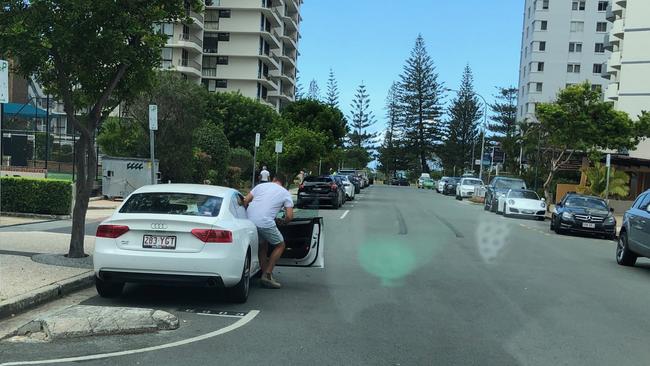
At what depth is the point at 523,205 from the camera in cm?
2708

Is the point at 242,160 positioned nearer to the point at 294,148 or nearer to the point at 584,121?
the point at 294,148

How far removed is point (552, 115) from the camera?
3103 centimetres

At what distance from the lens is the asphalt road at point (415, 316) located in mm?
5836

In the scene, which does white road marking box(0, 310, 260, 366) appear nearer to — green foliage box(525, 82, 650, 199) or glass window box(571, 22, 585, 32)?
green foliage box(525, 82, 650, 199)

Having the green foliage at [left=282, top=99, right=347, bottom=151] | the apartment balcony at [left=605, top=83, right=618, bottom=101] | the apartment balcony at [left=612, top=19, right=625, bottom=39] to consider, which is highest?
the apartment balcony at [left=612, top=19, right=625, bottom=39]

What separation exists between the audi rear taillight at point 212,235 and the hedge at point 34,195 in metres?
10.2

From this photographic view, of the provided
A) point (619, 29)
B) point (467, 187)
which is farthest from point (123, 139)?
point (619, 29)

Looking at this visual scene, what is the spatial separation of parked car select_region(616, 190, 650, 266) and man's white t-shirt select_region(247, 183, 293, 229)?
310 inches

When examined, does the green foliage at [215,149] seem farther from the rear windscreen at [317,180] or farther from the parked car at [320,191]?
the parked car at [320,191]

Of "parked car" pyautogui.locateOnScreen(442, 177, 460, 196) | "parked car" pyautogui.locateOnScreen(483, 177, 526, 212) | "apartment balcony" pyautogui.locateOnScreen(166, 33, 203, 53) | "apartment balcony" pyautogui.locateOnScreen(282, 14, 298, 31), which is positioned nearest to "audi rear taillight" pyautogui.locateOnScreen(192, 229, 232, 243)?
"parked car" pyautogui.locateOnScreen(483, 177, 526, 212)

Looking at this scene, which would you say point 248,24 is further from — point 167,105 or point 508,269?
point 508,269

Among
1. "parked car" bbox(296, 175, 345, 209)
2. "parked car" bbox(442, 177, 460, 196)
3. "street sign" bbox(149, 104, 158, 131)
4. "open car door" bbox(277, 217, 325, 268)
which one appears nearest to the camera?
"open car door" bbox(277, 217, 325, 268)

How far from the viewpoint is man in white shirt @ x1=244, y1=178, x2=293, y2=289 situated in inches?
338

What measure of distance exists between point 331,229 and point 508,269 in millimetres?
7300
